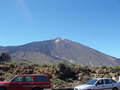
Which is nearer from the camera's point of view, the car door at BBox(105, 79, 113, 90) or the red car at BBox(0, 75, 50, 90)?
the red car at BBox(0, 75, 50, 90)

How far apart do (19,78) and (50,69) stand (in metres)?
17.8

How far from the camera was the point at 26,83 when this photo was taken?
16.6 metres

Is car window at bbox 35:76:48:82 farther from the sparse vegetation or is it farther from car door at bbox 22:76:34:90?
the sparse vegetation

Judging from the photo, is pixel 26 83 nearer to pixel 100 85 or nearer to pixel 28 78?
pixel 28 78

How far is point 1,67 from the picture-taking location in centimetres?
3366

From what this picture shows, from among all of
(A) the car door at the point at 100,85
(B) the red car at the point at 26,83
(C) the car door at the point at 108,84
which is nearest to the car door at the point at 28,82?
(B) the red car at the point at 26,83

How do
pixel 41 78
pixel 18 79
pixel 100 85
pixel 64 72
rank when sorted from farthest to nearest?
1. pixel 64 72
2. pixel 41 78
3. pixel 100 85
4. pixel 18 79

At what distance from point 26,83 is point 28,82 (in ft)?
0.62

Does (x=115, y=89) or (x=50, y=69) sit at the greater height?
(x=50, y=69)

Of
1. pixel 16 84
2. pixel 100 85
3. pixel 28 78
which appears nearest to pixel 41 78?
pixel 28 78

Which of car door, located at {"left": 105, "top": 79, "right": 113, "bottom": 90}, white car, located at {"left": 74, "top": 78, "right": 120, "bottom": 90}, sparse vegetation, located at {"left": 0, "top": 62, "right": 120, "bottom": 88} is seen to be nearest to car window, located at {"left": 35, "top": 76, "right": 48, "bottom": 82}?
white car, located at {"left": 74, "top": 78, "right": 120, "bottom": 90}

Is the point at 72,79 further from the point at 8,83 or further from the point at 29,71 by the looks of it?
the point at 8,83

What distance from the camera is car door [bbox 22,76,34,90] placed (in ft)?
54.3

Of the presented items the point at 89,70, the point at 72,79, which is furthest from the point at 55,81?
the point at 89,70
